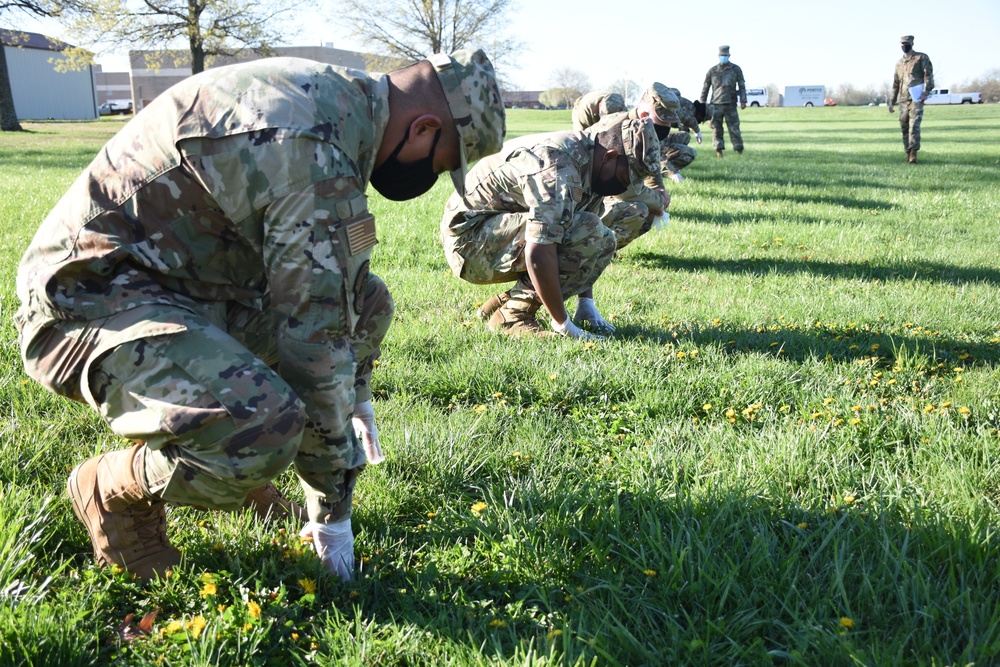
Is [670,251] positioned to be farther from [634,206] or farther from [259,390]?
[259,390]

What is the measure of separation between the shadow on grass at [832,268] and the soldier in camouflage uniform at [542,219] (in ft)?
6.02

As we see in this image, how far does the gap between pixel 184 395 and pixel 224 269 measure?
17.4 inches

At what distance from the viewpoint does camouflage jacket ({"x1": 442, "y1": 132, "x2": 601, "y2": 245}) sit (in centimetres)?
450

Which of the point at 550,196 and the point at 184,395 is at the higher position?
the point at 550,196

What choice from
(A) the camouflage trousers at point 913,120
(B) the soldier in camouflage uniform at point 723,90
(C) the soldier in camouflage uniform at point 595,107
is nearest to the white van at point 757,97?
(B) the soldier in camouflage uniform at point 723,90

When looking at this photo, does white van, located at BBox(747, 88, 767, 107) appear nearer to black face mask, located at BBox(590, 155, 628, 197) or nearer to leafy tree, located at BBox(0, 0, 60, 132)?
leafy tree, located at BBox(0, 0, 60, 132)

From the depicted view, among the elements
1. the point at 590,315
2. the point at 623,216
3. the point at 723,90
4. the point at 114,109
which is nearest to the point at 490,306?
the point at 590,315

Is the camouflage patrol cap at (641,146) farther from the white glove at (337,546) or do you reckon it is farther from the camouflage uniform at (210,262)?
the white glove at (337,546)

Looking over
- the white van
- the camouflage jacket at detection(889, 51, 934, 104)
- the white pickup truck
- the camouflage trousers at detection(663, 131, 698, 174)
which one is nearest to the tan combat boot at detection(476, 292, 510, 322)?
A: the camouflage trousers at detection(663, 131, 698, 174)

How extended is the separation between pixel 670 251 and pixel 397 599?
17.9ft

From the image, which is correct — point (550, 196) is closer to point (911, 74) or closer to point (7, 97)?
point (911, 74)

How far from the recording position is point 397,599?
2248 mm

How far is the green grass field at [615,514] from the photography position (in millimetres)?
2004

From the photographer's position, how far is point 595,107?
7.31 m
